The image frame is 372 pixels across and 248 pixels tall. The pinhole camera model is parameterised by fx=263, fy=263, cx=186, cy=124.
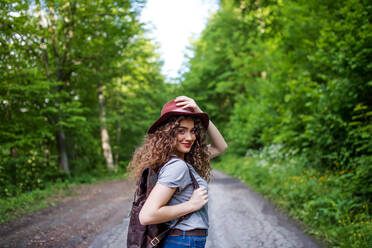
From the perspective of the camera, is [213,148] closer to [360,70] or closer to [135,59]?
[360,70]

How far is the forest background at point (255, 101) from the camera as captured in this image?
17.8 ft

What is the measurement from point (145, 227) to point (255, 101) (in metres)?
17.2

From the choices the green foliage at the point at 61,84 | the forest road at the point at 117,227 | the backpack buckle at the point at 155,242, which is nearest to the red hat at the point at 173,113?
the backpack buckle at the point at 155,242

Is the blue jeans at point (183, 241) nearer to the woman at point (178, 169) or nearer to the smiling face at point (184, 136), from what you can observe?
the woman at point (178, 169)

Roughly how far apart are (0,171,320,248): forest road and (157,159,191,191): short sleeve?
92.5 inches

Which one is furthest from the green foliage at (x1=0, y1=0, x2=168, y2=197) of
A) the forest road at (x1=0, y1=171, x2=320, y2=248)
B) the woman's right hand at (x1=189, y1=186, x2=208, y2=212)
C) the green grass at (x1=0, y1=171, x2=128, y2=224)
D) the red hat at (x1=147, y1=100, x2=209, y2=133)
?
the woman's right hand at (x1=189, y1=186, x2=208, y2=212)

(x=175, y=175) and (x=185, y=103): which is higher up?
(x=185, y=103)

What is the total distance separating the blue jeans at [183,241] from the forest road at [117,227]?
2.31 meters

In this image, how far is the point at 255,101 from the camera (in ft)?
59.3

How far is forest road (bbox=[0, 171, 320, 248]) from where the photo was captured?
464 cm

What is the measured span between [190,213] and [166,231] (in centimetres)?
20

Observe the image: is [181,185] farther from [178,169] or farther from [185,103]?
[185,103]

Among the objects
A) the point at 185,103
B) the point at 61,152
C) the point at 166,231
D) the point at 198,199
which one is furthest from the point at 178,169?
the point at 61,152

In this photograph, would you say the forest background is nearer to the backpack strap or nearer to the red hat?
the red hat
